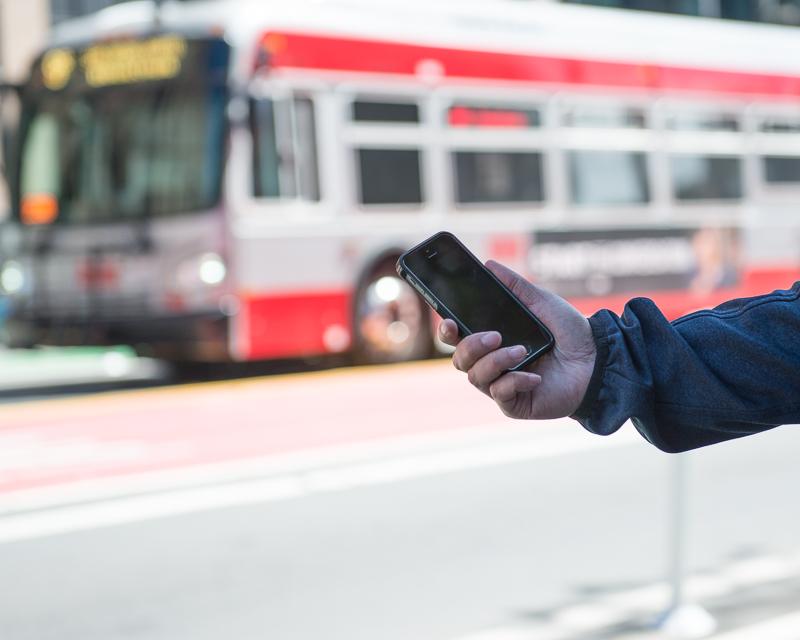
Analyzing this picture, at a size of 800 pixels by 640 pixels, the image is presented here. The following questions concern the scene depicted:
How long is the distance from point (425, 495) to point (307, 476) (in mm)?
859

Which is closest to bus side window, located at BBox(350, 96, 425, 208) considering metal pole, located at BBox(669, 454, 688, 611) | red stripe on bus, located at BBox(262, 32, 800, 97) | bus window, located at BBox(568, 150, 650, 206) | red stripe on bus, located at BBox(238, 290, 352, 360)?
red stripe on bus, located at BBox(262, 32, 800, 97)

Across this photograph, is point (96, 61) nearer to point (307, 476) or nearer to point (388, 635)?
point (307, 476)

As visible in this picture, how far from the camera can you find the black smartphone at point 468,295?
1.98 metres

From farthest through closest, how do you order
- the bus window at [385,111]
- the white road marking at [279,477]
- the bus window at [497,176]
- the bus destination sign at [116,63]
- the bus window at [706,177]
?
the bus window at [706,177] < the bus window at [497,176] < the bus window at [385,111] < the bus destination sign at [116,63] < the white road marking at [279,477]

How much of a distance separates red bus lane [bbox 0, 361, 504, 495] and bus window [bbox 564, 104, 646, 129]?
300 cm

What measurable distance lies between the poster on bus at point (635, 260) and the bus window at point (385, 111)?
175cm

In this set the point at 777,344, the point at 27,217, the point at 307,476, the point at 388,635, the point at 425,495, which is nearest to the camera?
the point at 777,344

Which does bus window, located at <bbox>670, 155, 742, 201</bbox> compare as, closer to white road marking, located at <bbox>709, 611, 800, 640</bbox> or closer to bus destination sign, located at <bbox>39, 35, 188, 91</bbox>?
bus destination sign, located at <bbox>39, 35, 188, 91</bbox>

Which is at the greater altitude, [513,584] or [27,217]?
[27,217]

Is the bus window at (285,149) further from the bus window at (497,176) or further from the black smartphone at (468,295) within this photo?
the black smartphone at (468,295)

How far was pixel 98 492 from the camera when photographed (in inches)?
281

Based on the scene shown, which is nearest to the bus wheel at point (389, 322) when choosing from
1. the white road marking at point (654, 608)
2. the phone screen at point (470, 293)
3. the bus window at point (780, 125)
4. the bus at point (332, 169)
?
the bus at point (332, 169)

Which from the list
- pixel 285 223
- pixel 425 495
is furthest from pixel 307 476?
pixel 285 223

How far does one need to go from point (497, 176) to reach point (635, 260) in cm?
186
